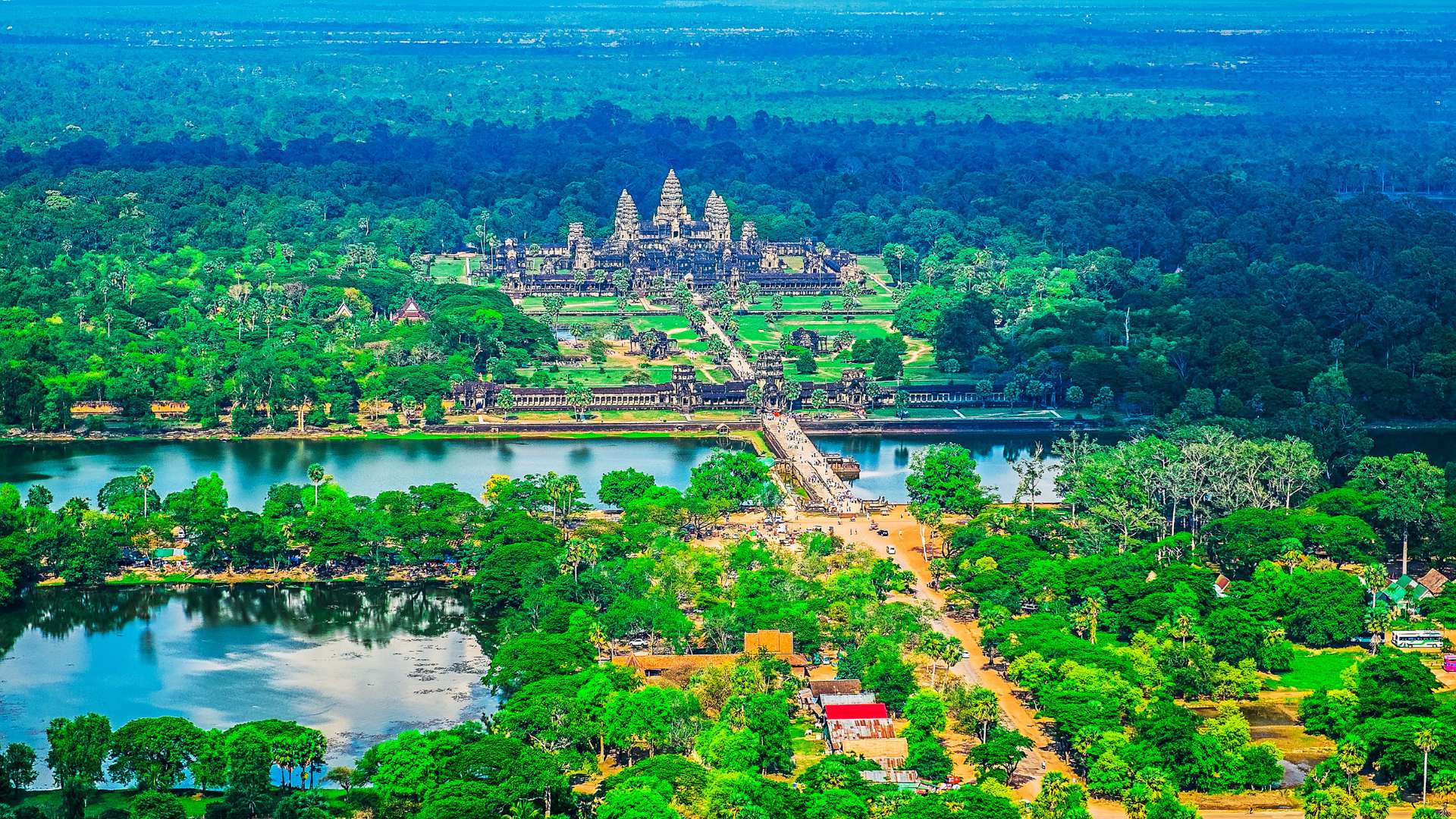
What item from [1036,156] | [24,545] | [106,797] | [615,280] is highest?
[1036,156]

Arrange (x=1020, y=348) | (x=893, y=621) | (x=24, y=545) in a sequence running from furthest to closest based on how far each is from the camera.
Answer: (x=1020, y=348), (x=24, y=545), (x=893, y=621)

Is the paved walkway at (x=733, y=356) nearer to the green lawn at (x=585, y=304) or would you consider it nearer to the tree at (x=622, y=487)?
the green lawn at (x=585, y=304)

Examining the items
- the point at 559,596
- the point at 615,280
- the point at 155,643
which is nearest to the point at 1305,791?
the point at 559,596

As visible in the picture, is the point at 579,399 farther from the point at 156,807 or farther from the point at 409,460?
the point at 156,807

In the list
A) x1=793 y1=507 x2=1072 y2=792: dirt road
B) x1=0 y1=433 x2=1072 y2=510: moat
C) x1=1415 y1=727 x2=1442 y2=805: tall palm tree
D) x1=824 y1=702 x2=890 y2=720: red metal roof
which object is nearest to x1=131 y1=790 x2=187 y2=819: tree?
x1=824 y1=702 x2=890 y2=720: red metal roof

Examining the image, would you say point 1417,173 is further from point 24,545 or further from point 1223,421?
point 24,545

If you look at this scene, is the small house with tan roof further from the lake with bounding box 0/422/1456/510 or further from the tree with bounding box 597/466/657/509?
the lake with bounding box 0/422/1456/510

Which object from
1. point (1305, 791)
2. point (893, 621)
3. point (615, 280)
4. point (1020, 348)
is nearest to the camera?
point (1305, 791)
